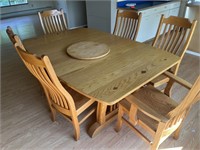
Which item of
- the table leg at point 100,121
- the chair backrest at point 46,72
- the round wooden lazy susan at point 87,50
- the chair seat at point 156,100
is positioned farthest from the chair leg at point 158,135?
the round wooden lazy susan at point 87,50

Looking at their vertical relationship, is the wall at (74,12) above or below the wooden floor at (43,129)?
above

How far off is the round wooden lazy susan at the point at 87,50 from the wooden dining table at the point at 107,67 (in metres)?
0.04

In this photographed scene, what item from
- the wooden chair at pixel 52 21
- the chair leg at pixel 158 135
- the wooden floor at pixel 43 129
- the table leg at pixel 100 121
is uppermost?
the wooden chair at pixel 52 21

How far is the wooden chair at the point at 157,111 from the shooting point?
3.51 ft

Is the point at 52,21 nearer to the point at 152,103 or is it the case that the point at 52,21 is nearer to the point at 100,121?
the point at 100,121

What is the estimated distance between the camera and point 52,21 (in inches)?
95.3

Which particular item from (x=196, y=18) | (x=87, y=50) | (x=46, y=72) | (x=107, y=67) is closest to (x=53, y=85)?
(x=46, y=72)

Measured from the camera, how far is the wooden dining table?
120 cm

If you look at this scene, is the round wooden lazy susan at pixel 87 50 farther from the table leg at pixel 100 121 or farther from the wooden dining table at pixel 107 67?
the table leg at pixel 100 121

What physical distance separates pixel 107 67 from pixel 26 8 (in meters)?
7.25

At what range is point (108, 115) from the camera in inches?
69.4

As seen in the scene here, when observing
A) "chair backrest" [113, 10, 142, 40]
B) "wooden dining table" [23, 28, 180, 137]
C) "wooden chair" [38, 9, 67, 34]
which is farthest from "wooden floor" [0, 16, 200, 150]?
"chair backrest" [113, 10, 142, 40]

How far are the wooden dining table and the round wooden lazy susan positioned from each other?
0.04 meters

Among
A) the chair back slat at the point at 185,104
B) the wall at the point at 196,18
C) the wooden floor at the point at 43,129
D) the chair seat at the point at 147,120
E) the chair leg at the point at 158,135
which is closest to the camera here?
Answer: the chair back slat at the point at 185,104
